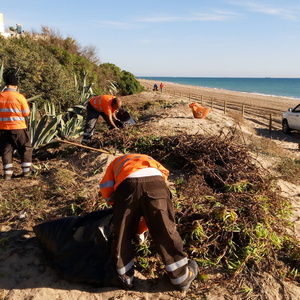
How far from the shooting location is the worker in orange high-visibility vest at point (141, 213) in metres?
2.84

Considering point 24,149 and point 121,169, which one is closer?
point 121,169

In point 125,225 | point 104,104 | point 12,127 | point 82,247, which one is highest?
point 104,104

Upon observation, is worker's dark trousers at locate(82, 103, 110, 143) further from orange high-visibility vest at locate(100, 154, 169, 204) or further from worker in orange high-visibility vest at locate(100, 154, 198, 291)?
worker in orange high-visibility vest at locate(100, 154, 198, 291)

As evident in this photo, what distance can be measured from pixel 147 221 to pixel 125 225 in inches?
8.1

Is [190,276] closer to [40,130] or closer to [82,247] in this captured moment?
[82,247]

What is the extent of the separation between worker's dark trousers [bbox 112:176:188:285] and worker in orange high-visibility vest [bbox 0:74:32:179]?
3.12 metres

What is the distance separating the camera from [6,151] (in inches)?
215

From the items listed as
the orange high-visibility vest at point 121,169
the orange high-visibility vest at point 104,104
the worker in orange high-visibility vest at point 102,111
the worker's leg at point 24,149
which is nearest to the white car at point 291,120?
the worker in orange high-visibility vest at point 102,111

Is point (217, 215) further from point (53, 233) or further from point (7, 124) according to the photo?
point (7, 124)

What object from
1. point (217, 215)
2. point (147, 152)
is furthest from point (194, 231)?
point (147, 152)

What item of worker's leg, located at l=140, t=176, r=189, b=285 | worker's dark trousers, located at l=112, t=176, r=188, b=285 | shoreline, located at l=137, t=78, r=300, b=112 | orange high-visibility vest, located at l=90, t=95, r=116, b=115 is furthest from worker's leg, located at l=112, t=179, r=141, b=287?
shoreline, located at l=137, t=78, r=300, b=112

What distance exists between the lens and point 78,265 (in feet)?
10.5

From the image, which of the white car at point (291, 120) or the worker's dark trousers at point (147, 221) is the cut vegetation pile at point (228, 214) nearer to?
the worker's dark trousers at point (147, 221)

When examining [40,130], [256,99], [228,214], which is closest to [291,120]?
[40,130]
